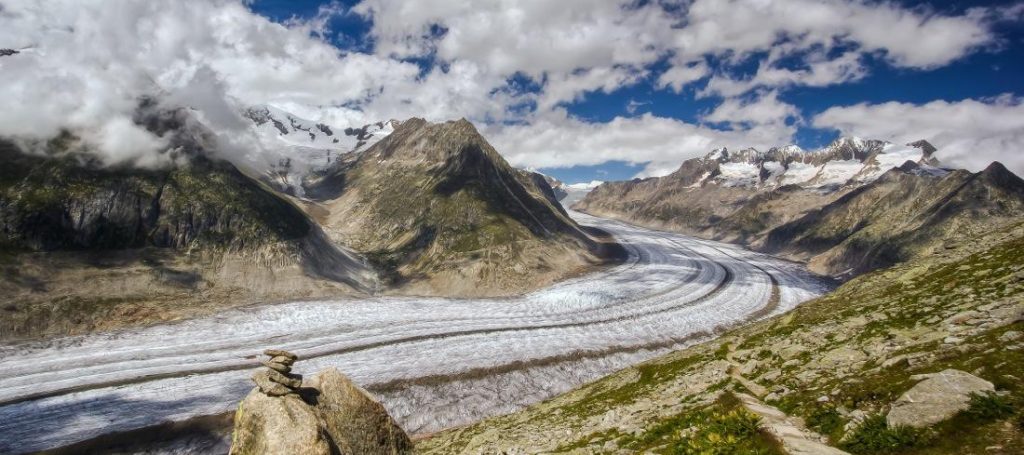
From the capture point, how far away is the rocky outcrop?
1476 cm

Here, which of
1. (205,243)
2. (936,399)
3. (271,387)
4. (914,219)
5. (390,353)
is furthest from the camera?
(914,219)

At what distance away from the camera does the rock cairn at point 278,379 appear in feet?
53.8

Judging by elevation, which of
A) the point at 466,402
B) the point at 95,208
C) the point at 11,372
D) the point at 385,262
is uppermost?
the point at 95,208

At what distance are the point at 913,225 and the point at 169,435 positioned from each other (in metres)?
154

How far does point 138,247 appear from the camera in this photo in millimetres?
79125

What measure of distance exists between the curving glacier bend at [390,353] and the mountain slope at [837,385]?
694 inches

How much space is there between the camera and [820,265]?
132250 millimetres

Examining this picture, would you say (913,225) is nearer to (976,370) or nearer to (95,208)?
(976,370)

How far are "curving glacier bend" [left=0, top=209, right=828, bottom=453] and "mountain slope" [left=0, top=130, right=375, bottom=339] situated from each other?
303 inches

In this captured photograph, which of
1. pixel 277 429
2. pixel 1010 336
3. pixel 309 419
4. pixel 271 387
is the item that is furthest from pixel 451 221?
pixel 1010 336

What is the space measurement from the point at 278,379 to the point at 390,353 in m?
41.8

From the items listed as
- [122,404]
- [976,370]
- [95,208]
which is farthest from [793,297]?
[95,208]

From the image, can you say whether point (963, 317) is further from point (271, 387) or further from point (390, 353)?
point (390, 353)

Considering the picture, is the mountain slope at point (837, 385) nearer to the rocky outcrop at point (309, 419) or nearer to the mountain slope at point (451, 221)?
the rocky outcrop at point (309, 419)
